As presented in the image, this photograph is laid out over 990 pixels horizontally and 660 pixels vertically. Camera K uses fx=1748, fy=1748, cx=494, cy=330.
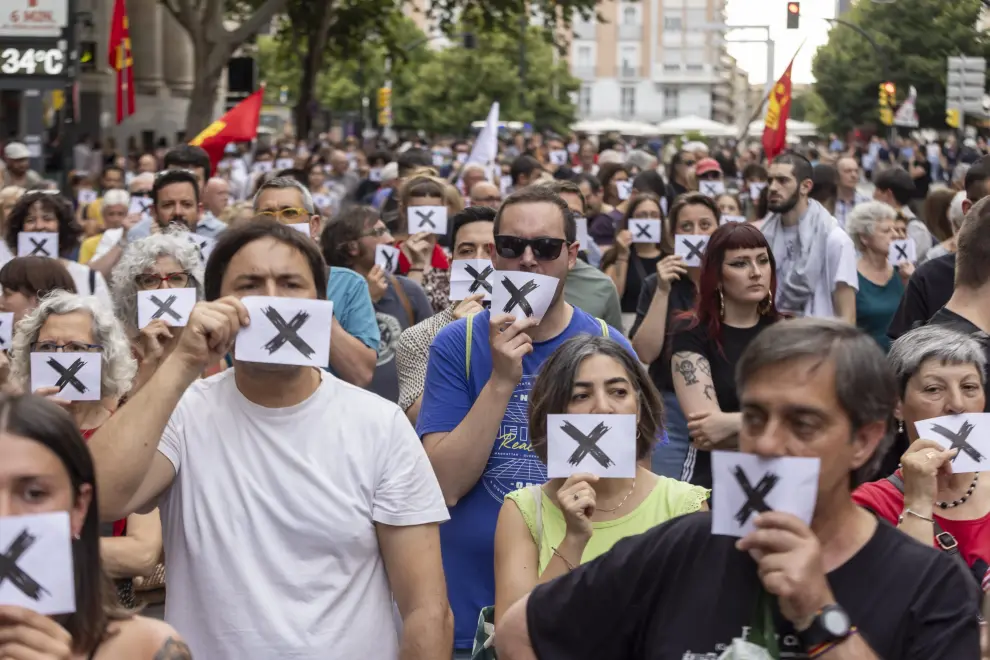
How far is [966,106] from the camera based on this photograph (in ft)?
88.5

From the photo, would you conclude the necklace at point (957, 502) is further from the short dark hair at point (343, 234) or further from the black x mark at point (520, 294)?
the short dark hair at point (343, 234)

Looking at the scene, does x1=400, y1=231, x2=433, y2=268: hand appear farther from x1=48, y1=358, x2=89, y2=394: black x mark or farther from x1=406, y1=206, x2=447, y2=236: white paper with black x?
x1=48, y1=358, x2=89, y2=394: black x mark

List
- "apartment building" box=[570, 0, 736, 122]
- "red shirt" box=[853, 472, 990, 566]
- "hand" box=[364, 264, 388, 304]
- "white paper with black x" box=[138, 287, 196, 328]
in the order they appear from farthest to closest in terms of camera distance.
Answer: "apartment building" box=[570, 0, 736, 122]
"hand" box=[364, 264, 388, 304]
"white paper with black x" box=[138, 287, 196, 328]
"red shirt" box=[853, 472, 990, 566]

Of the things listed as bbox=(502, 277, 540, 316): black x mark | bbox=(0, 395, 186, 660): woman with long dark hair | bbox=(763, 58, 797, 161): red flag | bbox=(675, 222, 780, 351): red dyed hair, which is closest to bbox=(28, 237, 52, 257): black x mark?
bbox=(675, 222, 780, 351): red dyed hair

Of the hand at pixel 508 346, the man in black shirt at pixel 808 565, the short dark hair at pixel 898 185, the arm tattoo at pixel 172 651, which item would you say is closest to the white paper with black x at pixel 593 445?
the hand at pixel 508 346

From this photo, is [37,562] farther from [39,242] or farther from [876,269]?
[876,269]

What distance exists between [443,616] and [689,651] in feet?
4.01

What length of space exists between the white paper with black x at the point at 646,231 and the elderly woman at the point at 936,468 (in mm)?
5696

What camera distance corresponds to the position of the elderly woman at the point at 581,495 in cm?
410

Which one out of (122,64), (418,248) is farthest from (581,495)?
(122,64)

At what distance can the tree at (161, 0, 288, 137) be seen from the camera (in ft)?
107

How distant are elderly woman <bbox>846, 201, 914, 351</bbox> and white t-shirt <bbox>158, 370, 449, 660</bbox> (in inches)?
222

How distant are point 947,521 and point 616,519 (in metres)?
0.89

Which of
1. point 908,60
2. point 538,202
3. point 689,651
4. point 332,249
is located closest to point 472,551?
point 538,202
